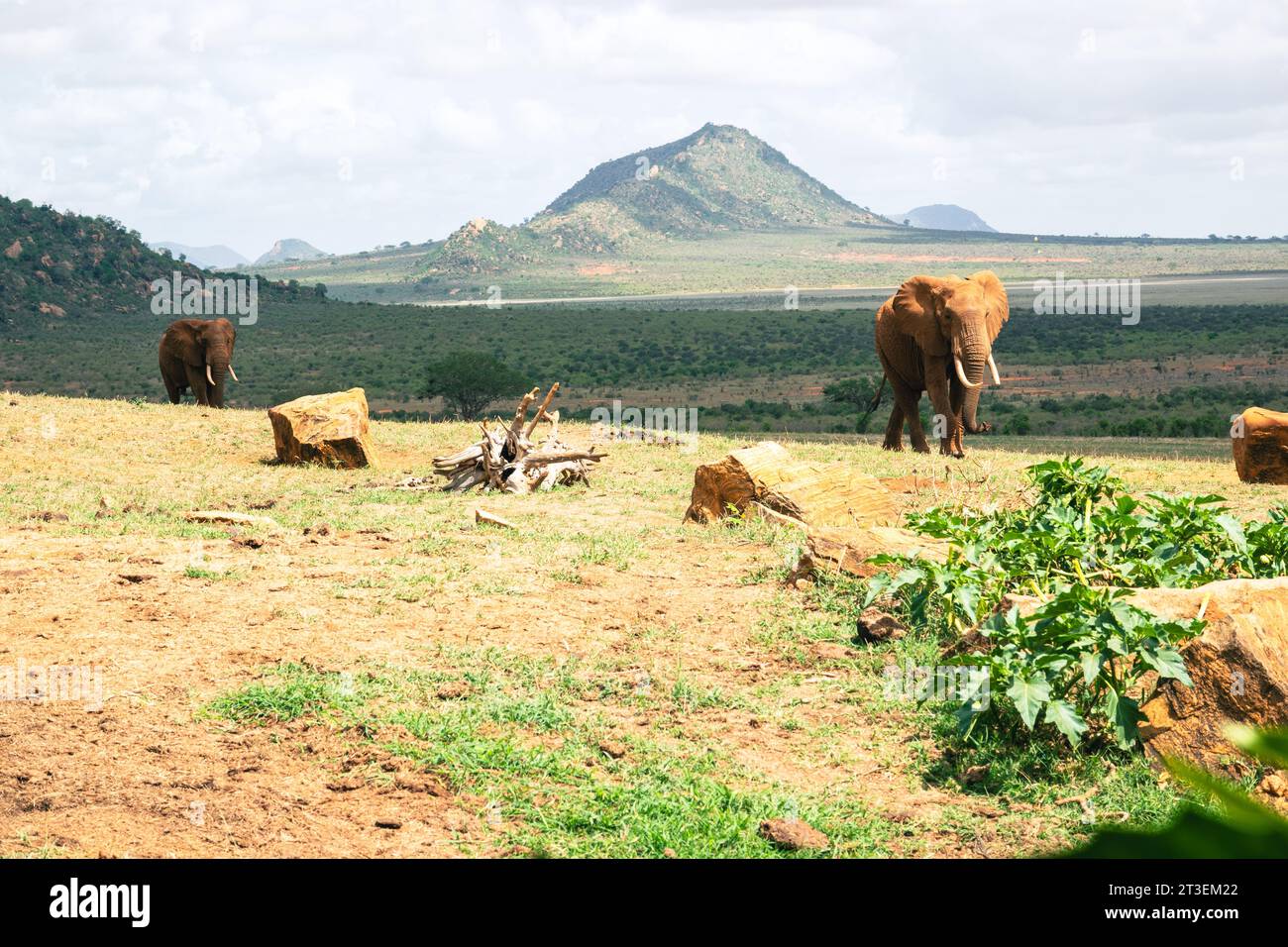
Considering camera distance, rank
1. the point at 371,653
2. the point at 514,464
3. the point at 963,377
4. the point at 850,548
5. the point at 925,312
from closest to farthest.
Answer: the point at 371,653, the point at 850,548, the point at 514,464, the point at 963,377, the point at 925,312

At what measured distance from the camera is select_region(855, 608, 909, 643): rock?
7195 millimetres

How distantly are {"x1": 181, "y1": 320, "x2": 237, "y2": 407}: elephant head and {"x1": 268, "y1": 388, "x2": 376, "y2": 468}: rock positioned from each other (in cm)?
918

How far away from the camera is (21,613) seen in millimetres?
7148

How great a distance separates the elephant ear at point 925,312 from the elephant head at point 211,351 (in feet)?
42.3

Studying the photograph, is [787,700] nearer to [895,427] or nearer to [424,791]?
[424,791]

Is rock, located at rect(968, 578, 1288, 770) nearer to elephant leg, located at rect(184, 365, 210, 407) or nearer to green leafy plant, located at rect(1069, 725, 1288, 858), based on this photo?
green leafy plant, located at rect(1069, 725, 1288, 858)

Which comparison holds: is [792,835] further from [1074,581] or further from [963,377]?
[963,377]

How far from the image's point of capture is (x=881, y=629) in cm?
720

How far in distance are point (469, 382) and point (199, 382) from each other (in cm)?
1260

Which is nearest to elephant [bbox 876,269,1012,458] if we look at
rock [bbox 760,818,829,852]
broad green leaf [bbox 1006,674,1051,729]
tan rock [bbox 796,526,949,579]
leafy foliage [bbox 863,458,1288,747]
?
tan rock [bbox 796,526,949,579]

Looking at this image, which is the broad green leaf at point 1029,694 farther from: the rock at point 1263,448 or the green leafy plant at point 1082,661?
the rock at point 1263,448

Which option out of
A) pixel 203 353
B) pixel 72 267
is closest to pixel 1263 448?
pixel 203 353
